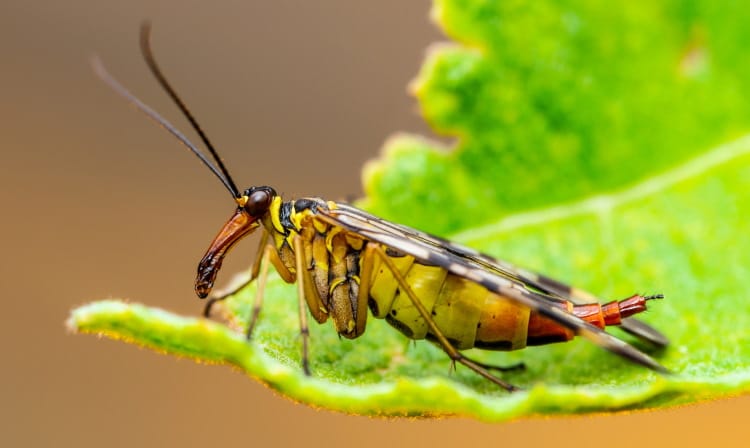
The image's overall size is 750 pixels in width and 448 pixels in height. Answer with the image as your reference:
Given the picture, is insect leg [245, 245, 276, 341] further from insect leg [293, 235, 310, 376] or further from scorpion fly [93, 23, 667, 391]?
insect leg [293, 235, 310, 376]

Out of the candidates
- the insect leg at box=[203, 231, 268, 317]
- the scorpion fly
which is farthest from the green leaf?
the scorpion fly

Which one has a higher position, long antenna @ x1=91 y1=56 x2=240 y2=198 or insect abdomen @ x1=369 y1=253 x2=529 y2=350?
long antenna @ x1=91 y1=56 x2=240 y2=198

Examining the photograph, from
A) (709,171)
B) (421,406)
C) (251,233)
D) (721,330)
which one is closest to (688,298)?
(721,330)

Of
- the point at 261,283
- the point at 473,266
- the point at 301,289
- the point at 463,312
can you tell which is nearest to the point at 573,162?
the point at 473,266

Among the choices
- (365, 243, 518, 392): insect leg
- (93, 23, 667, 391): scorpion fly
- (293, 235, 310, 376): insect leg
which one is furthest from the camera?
(365, 243, 518, 392): insect leg

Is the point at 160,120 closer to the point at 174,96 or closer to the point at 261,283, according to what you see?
the point at 174,96

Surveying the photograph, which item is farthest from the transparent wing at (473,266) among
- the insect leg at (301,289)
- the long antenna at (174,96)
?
the long antenna at (174,96)

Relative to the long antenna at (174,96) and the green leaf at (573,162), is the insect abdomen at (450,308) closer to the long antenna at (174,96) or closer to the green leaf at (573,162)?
the green leaf at (573,162)

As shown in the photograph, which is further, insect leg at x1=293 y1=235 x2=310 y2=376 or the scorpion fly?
the scorpion fly
